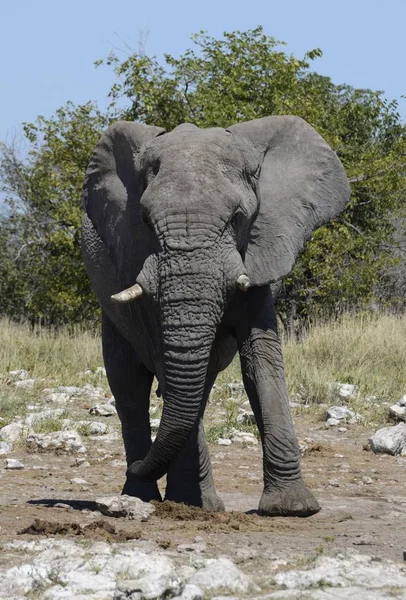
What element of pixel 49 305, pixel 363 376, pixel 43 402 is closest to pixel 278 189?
pixel 43 402

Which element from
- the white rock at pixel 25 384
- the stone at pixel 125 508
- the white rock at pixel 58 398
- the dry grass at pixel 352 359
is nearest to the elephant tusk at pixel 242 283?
the stone at pixel 125 508

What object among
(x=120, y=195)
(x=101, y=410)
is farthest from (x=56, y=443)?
(x=120, y=195)

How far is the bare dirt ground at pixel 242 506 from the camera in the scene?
5.75 m

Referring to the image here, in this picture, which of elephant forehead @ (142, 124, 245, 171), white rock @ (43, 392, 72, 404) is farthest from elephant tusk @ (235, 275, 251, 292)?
white rock @ (43, 392, 72, 404)

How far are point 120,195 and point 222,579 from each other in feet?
9.71

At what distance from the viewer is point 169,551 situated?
5449 mm

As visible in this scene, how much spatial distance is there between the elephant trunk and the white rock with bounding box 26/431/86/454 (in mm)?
3301

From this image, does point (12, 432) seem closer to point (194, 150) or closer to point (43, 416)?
point (43, 416)

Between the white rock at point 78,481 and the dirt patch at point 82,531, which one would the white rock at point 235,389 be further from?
the dirt patch at point 82,531

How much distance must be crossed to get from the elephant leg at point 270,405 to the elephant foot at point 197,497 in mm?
499

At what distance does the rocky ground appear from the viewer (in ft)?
15.4

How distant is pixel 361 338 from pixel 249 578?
32.3 feet

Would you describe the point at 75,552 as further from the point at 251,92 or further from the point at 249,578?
the point at 251,92

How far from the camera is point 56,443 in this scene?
31.5 feet
